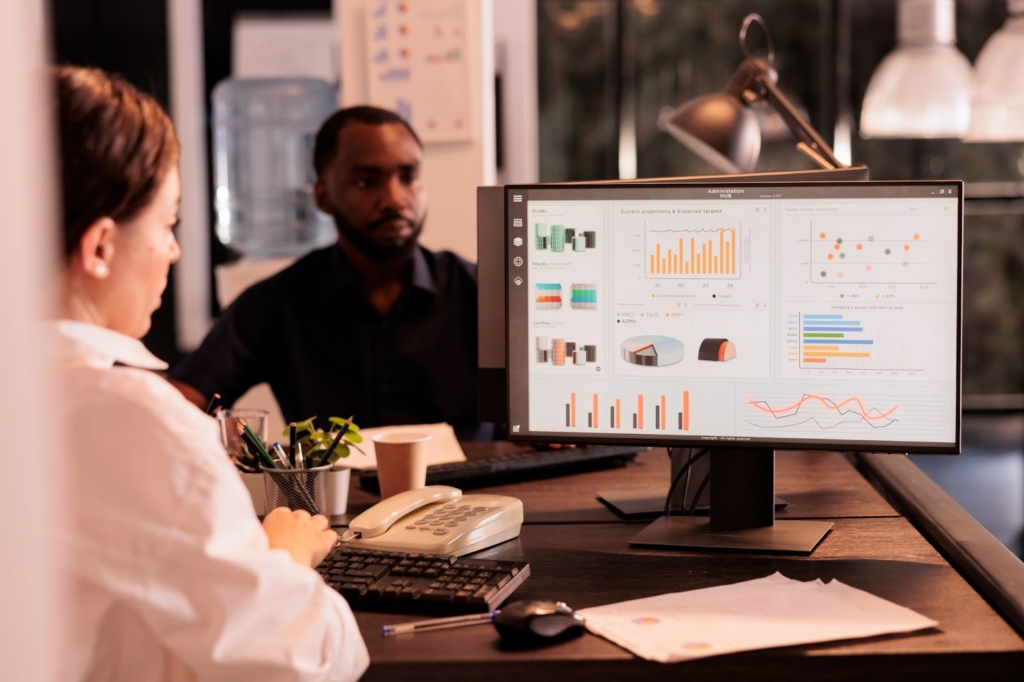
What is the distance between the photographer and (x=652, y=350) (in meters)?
1.43

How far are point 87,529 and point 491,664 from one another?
379 mm

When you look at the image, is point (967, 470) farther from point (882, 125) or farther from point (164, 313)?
point (164, 313)

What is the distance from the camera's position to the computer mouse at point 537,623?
1.05m

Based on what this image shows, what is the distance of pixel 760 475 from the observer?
1.43m

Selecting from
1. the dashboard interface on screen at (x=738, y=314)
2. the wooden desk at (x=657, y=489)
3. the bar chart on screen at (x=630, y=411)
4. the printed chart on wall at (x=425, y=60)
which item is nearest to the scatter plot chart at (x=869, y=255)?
the dashboard interface on screen at (x=738, y=314)

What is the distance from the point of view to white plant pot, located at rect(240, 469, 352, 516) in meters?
1.53

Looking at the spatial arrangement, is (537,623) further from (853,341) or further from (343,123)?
(343,123)

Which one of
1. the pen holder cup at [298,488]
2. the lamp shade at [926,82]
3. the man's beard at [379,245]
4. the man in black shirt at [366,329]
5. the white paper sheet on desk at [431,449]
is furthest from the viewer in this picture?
the lamp shade at [926,82]

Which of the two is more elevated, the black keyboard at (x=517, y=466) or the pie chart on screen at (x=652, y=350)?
the pie chart on screen at (x=652, y=350)

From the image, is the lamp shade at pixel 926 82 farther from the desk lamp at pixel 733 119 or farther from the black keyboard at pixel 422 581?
the black keyboard at pixel 422 581

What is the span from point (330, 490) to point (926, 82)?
1.94 metres

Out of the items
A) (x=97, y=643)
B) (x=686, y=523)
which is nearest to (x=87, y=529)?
(x=97, y=643)

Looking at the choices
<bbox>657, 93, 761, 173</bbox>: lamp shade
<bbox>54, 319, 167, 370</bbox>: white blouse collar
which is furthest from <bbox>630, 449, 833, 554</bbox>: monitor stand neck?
<bbox>657, 93, 761, 173</bbox>: lamp shade

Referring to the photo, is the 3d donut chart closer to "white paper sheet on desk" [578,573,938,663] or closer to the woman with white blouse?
"white paper sheet on desk" [578,573,938,663]
